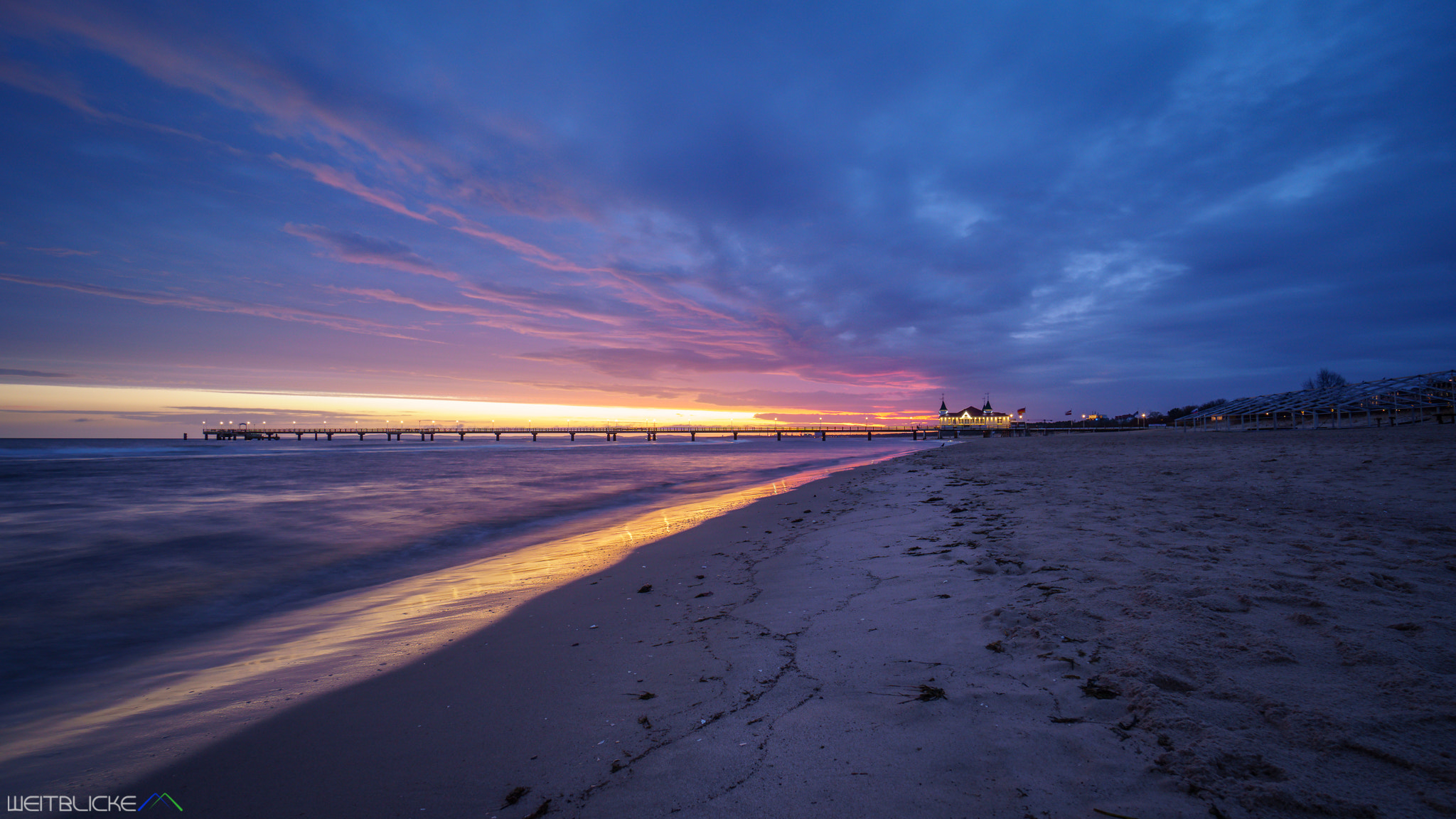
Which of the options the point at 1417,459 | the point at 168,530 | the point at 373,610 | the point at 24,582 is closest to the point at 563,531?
the point at 373,610

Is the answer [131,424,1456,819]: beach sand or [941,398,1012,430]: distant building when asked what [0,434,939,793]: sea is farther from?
[941,398,1012,430]: distant building

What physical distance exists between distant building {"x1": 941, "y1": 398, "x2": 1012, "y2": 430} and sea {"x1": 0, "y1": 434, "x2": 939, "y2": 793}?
119554 millimetres

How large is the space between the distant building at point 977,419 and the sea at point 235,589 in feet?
392

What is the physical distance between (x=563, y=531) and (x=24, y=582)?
8523 mm

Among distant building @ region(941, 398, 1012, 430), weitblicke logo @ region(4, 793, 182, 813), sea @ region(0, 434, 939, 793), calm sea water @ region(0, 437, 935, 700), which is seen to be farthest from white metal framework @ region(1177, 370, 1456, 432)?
distant building @ region(941, 398, 1012, 430)

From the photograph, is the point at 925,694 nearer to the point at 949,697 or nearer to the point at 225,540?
the point at 949,697

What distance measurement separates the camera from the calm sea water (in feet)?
22.6

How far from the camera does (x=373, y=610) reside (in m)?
6.93

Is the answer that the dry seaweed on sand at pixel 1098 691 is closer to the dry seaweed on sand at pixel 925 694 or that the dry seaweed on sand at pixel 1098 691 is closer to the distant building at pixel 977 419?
the dry seaweed on sand at pixel 925 694

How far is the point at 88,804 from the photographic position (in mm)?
3064

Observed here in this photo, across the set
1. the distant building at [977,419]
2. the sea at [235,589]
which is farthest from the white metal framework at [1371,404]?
the distant building at [977,419]

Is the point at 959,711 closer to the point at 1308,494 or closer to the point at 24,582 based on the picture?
the point at 1308,494

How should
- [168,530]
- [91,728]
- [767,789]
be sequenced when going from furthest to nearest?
[168,530]
[91,728]
[767,789]

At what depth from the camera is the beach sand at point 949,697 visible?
86.5 inches
